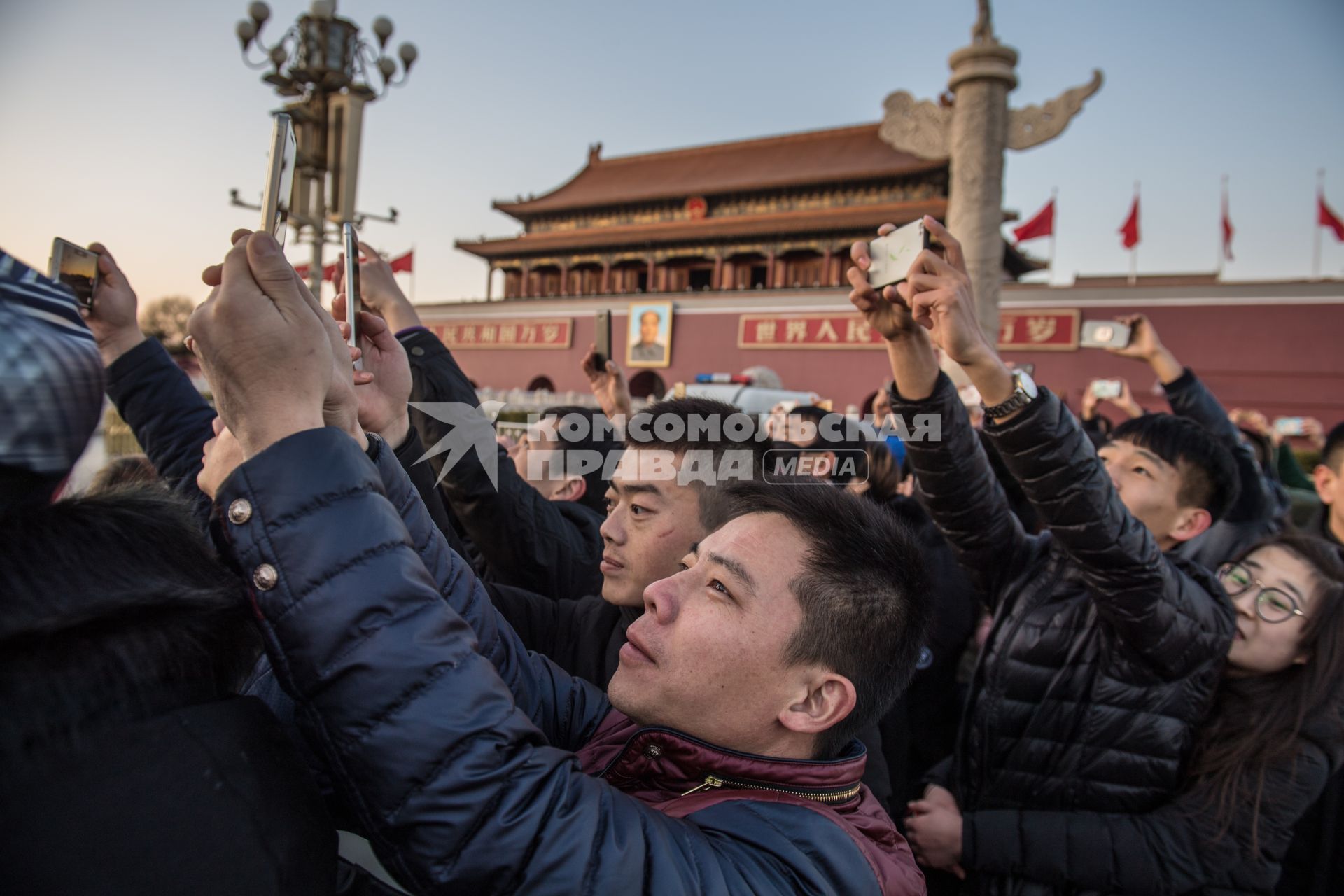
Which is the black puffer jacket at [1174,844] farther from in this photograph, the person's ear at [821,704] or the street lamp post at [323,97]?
the street lamp post at [323,97]

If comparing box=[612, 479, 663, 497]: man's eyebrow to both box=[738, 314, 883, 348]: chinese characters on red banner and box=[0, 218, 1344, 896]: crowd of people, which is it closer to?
box=[0, 218, 1344, 896]: crowd of people

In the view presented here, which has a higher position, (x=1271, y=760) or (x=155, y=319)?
(x=155, y=319)

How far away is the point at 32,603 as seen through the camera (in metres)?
0.52

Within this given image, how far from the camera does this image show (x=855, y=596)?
3.38 ft

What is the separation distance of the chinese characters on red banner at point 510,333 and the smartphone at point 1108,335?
638 inches

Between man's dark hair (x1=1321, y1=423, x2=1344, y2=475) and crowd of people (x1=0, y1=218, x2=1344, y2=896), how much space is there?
1061 mm

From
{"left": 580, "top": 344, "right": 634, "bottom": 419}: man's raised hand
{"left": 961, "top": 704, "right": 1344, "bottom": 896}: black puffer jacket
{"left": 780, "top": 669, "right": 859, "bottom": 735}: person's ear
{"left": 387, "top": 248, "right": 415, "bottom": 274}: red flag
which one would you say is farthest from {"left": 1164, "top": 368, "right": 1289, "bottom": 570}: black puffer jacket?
{"left": 387, "top": 248, "right": 415, "bottom": 274}: red flag

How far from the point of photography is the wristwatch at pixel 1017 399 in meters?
1.39

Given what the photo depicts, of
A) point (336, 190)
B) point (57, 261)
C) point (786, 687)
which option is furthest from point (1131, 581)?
point (336, 190)

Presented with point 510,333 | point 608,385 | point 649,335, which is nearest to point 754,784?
point 608,385

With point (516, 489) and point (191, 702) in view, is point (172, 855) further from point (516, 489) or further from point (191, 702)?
point (516, 489)

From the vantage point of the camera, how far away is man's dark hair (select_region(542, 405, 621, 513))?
2.56m

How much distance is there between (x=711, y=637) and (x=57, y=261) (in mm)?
1067

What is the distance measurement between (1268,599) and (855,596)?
1.21 meters
